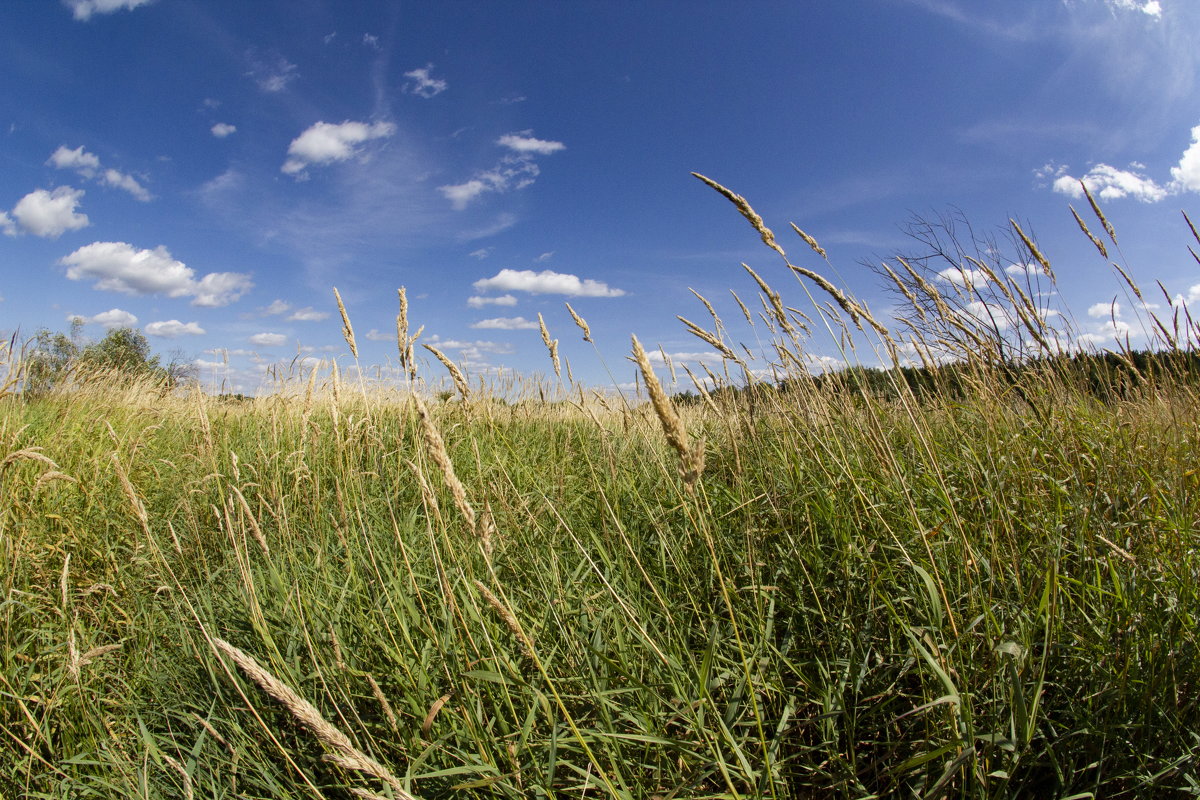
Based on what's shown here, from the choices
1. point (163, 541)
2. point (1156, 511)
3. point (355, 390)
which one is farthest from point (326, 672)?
point (355, 390)

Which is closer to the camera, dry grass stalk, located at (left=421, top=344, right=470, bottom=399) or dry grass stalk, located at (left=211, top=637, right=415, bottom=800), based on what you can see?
dry grass stalk, located at (left=211, top=637, right=415, bottom=800)

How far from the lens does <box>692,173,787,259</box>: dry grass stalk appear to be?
1858 mm

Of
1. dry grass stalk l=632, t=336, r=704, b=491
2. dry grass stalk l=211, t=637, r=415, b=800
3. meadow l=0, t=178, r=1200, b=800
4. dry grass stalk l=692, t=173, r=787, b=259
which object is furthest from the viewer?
dry grass stalk l=692, t=173, r=787, b=259

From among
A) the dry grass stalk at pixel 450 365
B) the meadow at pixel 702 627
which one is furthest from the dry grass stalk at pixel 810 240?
the dry grass stalk at pixel 450 365

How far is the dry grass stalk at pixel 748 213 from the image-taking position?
1.86 metres

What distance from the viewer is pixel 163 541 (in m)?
3.56

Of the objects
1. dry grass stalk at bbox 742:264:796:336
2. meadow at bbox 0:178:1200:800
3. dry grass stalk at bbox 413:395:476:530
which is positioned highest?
dry grass stalk at bbox 742:264:796:336

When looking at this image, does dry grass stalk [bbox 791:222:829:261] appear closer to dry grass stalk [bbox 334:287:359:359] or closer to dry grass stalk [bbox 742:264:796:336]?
dry grass stalk [bbox 742:264:796:336]

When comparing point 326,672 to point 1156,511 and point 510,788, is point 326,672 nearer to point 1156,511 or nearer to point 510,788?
point 510,788

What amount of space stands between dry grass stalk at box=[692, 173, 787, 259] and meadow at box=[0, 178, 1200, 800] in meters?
0.01

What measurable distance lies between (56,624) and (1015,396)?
5.45 m

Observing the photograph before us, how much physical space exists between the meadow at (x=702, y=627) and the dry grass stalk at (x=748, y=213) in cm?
1

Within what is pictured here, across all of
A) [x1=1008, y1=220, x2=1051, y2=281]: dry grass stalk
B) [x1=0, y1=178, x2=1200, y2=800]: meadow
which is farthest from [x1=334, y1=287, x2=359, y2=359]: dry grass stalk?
[x1=1008, y1=220, x2=1051, y2=281]: dry grass stalk

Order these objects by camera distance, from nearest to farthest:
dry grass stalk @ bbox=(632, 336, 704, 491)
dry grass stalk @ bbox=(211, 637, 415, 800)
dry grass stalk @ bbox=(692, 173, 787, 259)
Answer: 1. dry grass stalk @ bbox=(211, 637, 415, 800)
2. dry grass stalk @ bbox=(632, 336, 704, 491)
3. dry grass stalk @ bbox=(692, 173, 787, 259)
